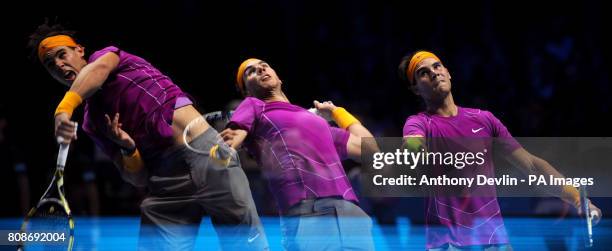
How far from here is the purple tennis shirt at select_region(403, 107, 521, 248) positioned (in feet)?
12.4

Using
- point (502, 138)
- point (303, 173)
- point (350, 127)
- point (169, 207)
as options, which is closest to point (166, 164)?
point (169, 207)

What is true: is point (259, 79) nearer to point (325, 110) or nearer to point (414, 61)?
point (325, 110)

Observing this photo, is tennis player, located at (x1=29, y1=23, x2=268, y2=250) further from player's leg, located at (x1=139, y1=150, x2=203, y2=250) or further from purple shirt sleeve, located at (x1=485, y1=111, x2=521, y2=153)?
purple shirt sleeve, located at (x1=485, y1=111, x2=521, y2=153)

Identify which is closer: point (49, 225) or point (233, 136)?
point (233, 136)

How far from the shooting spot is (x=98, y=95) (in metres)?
3.81

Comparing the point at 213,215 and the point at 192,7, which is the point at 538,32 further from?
the point at 213,215

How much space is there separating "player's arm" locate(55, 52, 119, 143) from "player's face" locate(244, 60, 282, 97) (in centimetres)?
64

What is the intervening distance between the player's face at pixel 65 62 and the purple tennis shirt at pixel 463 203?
1.50 m

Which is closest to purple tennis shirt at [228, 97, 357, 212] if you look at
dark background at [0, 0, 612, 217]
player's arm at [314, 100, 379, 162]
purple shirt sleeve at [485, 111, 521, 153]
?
player's arm at [314, 100, 379, 162]

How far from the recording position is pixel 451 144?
12.8 feet

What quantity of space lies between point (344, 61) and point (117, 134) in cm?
408

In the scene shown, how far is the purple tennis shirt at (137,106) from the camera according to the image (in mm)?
3795

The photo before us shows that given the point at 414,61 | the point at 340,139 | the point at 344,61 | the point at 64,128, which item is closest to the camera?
the point at 64,128

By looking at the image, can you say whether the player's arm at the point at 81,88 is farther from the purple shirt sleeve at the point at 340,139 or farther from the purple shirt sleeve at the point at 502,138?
the purple shirt sleeve at the point at 502,138
